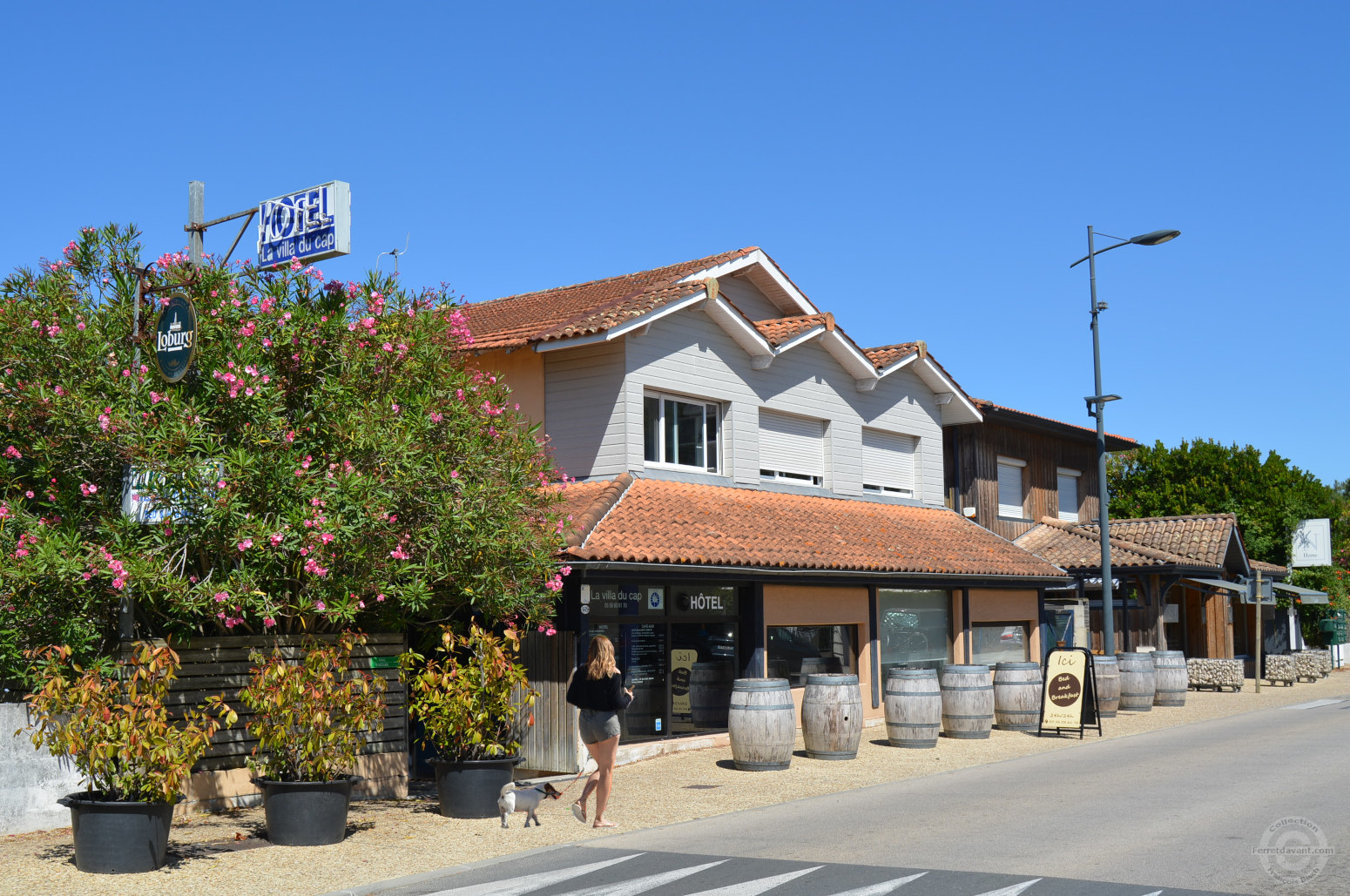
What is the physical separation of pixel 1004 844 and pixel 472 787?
4.70 meters

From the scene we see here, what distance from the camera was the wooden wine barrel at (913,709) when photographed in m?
16.4

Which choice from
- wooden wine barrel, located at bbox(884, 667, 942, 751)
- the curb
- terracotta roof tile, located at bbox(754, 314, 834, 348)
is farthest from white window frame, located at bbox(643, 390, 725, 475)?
the curb

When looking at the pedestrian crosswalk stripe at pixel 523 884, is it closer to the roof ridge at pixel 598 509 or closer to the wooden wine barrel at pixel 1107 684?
the roof ridge at pixel 598 509

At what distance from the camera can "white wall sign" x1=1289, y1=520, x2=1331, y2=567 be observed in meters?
37.6

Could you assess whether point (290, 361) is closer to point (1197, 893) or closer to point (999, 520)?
point (1197, 893)

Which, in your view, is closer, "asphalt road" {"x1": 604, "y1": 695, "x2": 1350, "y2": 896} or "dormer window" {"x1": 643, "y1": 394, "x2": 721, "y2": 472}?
"asphalt road" {"x1": 604, "y1": 695, "x2": 1350, "y2": 896}

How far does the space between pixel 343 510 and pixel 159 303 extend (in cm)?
253

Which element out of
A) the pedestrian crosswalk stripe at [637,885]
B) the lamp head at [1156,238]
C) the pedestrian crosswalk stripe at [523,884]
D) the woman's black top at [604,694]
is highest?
the lamp head at [1156,238]

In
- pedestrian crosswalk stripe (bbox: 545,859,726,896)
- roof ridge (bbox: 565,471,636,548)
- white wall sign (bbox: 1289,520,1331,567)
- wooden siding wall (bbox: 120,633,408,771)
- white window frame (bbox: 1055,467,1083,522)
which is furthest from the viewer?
white wall sign (bbox: 1289,520,1331,567)

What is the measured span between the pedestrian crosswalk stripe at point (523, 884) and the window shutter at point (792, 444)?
11642 millimetres

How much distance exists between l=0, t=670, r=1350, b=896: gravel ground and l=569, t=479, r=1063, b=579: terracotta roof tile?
2562mm

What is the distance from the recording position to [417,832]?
34.8 feet

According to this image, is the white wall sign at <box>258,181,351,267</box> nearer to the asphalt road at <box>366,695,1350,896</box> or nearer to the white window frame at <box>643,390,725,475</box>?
the asphalt road at <box>366,695,1350,896</box>

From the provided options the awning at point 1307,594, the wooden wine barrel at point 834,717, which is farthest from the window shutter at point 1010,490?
the wooden wine barrel at point 834,717
